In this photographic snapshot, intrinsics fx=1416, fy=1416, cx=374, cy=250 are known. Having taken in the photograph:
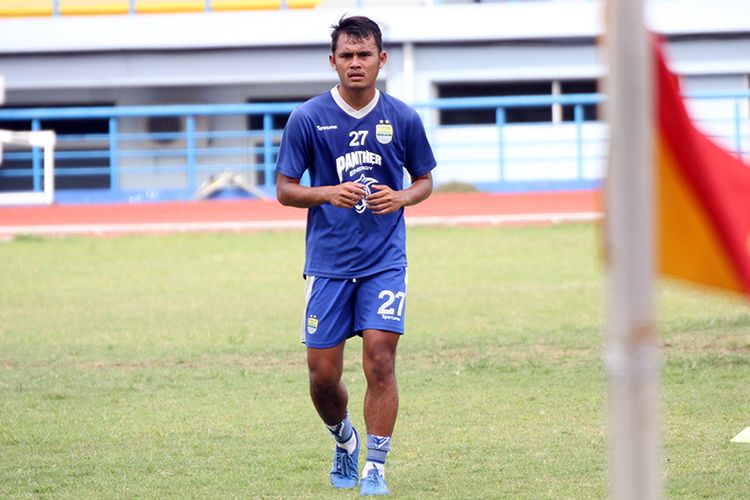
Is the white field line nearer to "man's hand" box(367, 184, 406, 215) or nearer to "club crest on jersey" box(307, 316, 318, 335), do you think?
"club crest on jersey" box(307, 316, 318, 335)

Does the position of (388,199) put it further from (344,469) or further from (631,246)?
(631,246)

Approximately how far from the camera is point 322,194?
641cm

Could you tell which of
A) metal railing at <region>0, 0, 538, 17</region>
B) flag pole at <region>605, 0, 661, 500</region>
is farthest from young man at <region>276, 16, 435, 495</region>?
metal railing at <region>0, 0, 538, 17</region>

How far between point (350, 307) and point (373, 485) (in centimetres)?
85

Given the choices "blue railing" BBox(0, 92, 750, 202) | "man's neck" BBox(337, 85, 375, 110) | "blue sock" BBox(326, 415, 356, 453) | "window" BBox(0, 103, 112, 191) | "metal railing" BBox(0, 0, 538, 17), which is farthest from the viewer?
"window" BBox(0, 103, 112, 191)

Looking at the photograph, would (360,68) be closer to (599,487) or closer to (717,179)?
(599,487)

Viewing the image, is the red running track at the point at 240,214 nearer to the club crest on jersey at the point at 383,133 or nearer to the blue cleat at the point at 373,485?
the club crest on jersey at the point at 383,133

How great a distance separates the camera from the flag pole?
247 cm

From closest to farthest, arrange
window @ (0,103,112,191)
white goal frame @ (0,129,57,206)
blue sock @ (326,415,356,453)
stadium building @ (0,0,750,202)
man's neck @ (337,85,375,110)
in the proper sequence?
man's neck @ (337,85,375,110) < blue sock @ (326,415,356,453) < white goal frame @ (0,129,57,206) < stadium building @ (0,0,750,202) < window @ (0,103,112,191)

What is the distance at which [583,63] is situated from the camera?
27.8m

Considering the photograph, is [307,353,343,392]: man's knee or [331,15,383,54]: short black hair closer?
[331,15,383,54]: short black hair

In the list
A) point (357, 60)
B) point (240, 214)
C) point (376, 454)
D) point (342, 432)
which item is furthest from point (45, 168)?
point (376, 454)

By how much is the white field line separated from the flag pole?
63.3 ft

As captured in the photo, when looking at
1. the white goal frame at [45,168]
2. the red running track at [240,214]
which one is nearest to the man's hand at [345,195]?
the red running track at [240,214]
